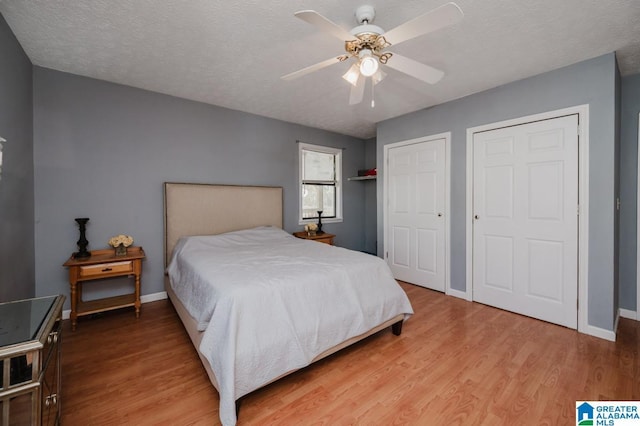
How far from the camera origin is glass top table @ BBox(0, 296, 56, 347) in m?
0.94

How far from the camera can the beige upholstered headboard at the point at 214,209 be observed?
322 centimetres

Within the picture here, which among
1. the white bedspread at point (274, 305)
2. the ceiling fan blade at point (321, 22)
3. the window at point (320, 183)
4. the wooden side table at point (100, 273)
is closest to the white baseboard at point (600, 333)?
the white bedspread at point (274, 305)

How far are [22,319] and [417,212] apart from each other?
3810 mm

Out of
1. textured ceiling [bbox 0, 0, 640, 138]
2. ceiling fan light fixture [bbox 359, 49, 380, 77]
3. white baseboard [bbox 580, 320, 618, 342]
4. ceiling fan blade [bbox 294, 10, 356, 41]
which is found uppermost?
textured ceiling [bbox 0, 0, 640, 138]

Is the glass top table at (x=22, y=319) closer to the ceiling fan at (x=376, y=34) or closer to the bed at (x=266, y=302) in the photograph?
the bed at (x=266, y=302)

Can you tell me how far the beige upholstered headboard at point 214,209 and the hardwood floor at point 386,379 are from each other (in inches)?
45.9

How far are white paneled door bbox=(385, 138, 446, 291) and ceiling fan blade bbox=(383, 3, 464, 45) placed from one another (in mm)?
2201

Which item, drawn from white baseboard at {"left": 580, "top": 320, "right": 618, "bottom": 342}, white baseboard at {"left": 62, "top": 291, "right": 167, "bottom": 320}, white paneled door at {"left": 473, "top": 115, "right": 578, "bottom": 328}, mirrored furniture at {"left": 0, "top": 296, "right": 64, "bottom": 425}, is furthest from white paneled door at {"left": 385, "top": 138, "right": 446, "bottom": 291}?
mirrored furniture at {"left": 0, "top": 296, "right": 64, "bottom": 425}

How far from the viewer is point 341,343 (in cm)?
194

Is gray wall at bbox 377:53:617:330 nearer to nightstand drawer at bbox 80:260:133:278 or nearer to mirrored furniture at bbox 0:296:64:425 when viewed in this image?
mirrored furniture at bbox 0:296:64:425

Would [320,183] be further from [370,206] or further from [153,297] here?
[153,297]

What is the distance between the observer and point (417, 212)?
Answer: 3.82 meters

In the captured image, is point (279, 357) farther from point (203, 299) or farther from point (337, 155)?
point (337, 155)

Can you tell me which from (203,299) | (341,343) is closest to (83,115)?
(203,299)
